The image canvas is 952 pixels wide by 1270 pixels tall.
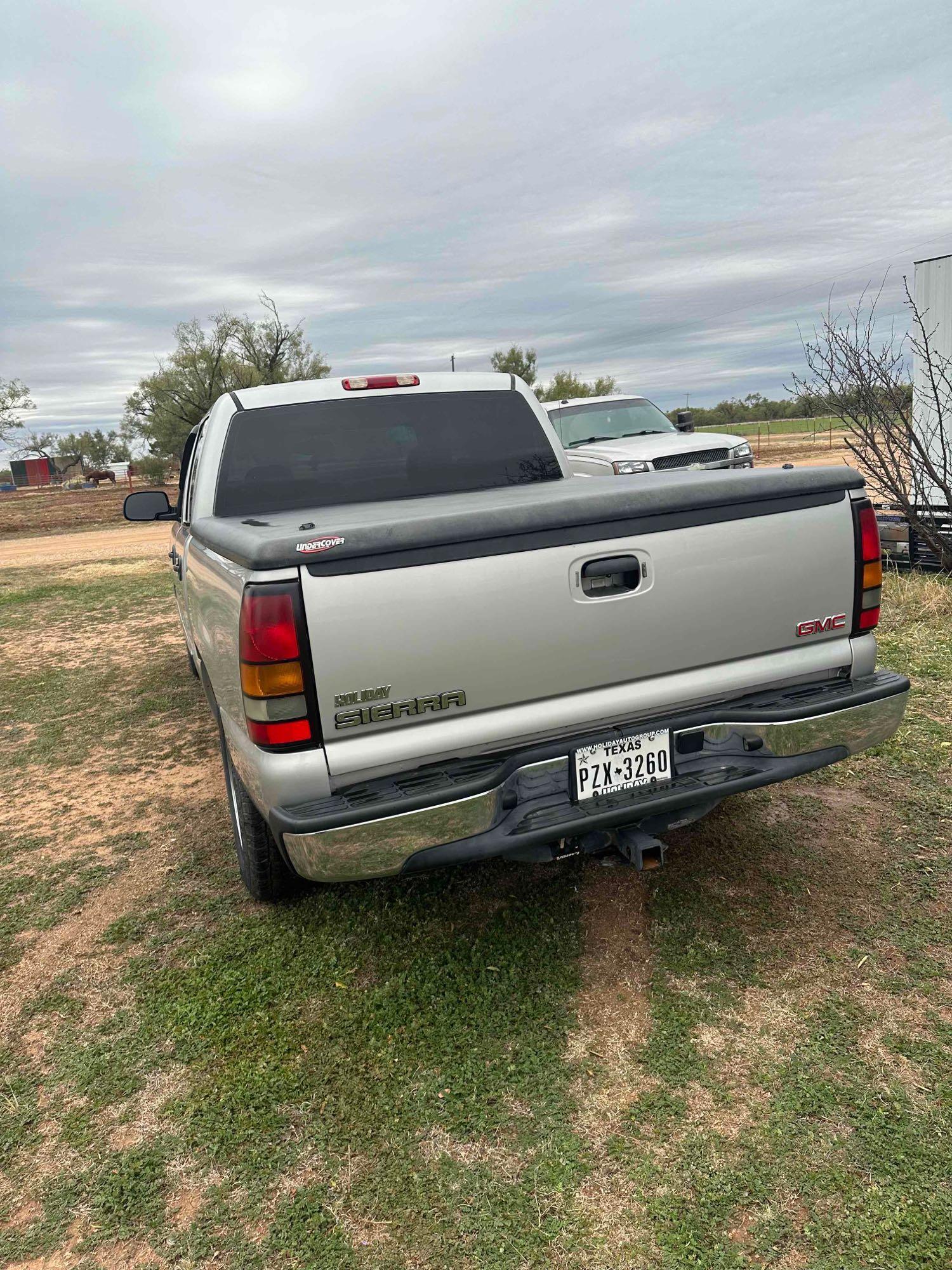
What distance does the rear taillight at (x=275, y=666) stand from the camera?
2.38m

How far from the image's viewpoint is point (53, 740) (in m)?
6.06

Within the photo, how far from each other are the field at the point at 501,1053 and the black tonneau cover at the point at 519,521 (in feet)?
4.98

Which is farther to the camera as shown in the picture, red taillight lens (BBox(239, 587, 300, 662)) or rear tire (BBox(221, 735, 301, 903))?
rear tire (BBox(221, 735, 301, 903))

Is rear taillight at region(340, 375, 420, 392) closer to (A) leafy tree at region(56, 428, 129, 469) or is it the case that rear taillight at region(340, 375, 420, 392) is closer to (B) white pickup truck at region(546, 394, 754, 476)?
(B) white pickup truck at region(546, 394, 754, 476)

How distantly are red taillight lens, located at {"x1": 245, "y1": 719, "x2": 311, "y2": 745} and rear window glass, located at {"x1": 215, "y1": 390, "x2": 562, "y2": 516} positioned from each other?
168 cm

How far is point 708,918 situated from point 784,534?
4.78 feet

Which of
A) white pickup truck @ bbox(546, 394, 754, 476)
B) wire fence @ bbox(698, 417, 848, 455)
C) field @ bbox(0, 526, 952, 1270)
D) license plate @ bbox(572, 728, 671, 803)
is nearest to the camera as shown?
field @ bbox(0, 526, 952, 1270)

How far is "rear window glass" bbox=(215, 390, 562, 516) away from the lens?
13.0 ft

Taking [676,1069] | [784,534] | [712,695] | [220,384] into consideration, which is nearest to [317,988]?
[676,1069]

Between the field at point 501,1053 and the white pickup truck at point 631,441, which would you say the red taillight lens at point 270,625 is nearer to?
the field at point 501,1053

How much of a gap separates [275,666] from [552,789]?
92 cm

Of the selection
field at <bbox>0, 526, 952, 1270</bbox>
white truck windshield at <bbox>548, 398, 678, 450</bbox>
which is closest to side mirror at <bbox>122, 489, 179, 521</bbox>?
field at <bbox>0, 526, 952, 1270</bbox>

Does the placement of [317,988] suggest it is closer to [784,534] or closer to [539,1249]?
[539,1249]

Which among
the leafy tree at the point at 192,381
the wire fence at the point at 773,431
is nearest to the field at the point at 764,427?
the wire fence at the point at 773,431
